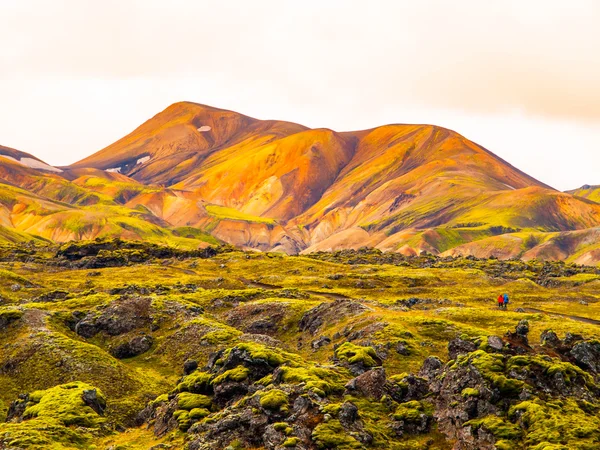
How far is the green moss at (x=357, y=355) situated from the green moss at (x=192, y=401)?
16781mm

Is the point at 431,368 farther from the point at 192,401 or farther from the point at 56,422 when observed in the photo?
the point at 56,422

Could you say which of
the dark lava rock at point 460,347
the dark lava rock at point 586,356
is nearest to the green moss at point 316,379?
the dark lava rock at point 460,347

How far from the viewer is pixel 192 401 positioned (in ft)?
196

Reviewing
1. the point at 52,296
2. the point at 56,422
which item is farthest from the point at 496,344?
the point at 52,296

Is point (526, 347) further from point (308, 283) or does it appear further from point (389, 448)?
point (308, 283)

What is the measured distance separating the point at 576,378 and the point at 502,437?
43.0ft

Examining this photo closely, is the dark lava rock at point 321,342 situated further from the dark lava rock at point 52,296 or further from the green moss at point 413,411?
the dark lava rock at point 52,296

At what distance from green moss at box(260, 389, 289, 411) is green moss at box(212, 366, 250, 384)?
7.31 meters

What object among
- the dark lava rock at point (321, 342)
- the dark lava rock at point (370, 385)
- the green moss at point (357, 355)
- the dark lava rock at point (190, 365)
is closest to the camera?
the dark lava rock at point (370, 385)

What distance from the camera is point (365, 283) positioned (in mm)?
175500

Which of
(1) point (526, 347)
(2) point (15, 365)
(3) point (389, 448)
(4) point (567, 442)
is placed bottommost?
(2) point (15, 365)

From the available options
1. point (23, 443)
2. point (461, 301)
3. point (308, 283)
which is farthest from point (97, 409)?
point (308, 283)

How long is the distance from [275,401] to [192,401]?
11.7 metres

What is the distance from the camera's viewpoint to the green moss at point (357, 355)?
6681 centimetres
